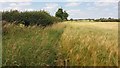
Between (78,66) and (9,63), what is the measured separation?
1.64m

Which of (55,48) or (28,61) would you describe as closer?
(28,61)

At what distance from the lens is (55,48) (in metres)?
7.42

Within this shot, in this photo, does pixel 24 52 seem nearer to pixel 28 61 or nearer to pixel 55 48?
pixel 28 61

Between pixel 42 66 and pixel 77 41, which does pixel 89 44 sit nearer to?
pixel 77 41

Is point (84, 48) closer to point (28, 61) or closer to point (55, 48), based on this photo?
point (55, 48)

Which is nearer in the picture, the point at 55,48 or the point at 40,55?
the point at 40,55

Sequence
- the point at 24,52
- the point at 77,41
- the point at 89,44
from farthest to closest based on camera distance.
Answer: the point at 77,41 < the point at 89,44 < the point at 24,52

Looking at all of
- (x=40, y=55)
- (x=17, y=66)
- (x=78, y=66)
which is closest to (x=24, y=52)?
(x=40, y=55)

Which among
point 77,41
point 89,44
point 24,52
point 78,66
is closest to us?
point 78,66

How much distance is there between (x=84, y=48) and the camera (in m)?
6.97

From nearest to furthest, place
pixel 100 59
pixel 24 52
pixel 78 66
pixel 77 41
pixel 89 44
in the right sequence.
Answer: pixel 78 66 < pixel 100 59 < pixel 24 52 < pixel 89 44 < pixel 77 41

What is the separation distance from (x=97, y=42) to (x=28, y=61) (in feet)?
9.12

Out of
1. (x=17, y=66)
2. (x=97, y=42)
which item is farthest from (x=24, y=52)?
(x=97, y=42)

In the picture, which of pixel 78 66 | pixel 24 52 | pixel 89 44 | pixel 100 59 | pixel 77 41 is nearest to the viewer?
pixel 78 66
